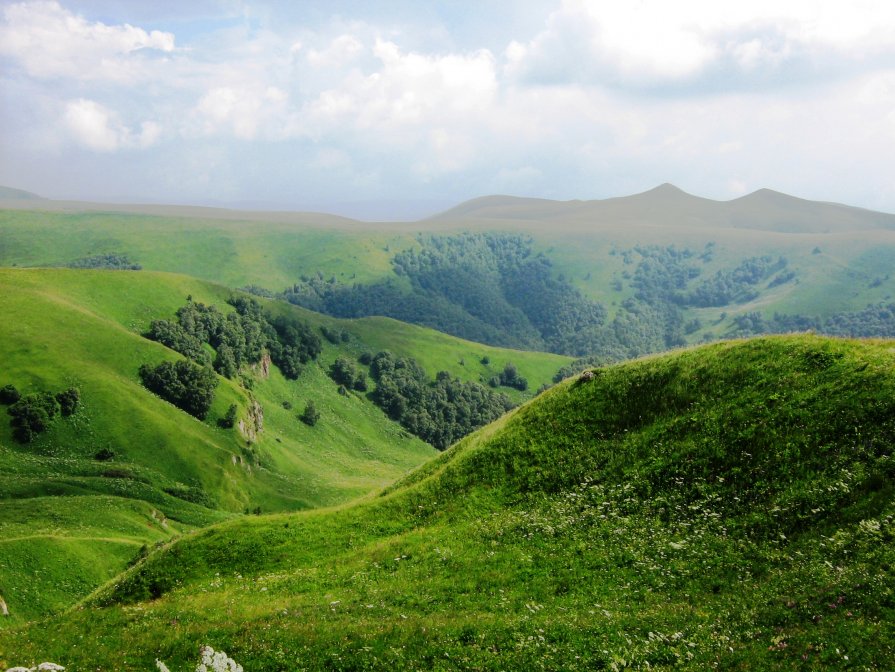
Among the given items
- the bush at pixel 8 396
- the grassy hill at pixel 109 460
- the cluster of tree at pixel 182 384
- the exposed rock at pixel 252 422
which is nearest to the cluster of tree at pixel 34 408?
the bush at pixel 8 396

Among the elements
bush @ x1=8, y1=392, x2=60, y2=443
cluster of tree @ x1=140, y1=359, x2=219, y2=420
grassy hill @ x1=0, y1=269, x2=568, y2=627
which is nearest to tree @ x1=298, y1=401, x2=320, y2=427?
grassy hill @ x1=0, y1=269, x2=568, y2=627

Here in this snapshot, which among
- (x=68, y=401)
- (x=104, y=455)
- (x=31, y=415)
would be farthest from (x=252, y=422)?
(x=31, y=415)

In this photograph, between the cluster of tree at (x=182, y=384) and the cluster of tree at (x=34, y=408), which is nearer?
the cluster of tree at (x=34, y=408)

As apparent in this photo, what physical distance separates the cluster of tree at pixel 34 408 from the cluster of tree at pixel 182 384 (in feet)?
77.4

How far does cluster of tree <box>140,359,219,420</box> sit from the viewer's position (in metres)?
142

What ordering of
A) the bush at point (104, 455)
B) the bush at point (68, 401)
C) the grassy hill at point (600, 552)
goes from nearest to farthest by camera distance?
the grassy hill at point (600, 552) < the bush at point (104, 455) < the bush at point (68, 401)

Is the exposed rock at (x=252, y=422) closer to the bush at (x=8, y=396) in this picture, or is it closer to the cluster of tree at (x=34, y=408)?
the cluster of tree at (x=34, y=408)

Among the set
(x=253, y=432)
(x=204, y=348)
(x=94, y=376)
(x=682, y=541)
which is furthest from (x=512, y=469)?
(x=204, y=348)

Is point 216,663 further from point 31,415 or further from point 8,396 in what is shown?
point 8,396

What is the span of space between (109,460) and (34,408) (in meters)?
16.3

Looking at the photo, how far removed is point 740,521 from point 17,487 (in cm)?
9960

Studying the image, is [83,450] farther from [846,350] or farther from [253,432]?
[846,350]

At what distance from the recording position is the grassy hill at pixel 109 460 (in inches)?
2633

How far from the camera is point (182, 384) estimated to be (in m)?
145
